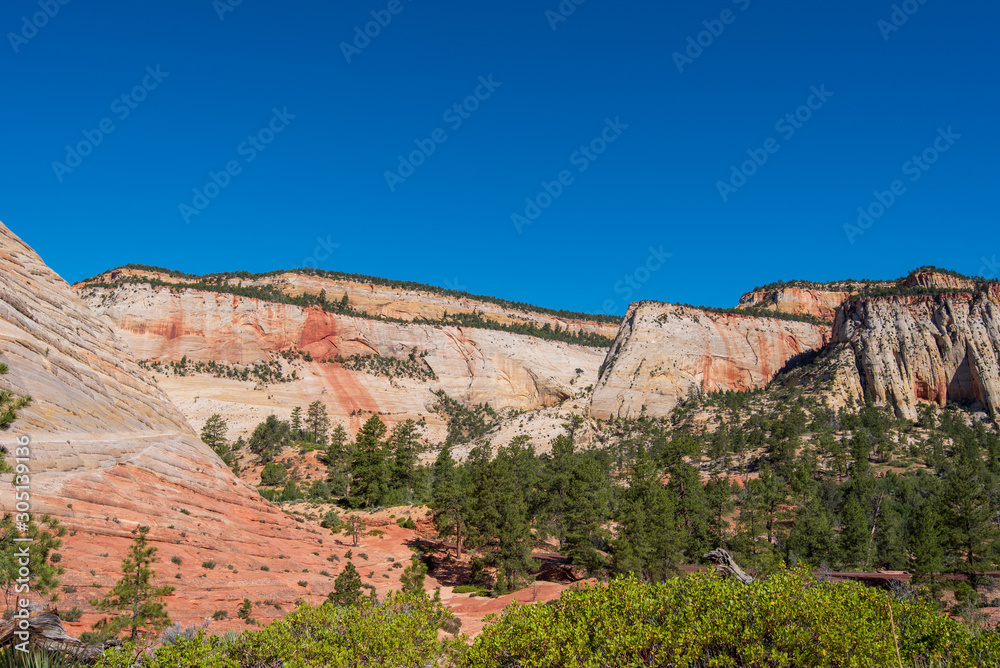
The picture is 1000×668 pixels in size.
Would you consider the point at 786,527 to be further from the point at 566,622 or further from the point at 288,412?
the point at 288,412

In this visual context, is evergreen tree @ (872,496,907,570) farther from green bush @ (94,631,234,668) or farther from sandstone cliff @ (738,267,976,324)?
sandstone cliff @ (738,267,976,324)

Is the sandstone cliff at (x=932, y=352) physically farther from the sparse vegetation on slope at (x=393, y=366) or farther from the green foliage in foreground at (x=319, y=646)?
the green foliage in foreground at (x=319, y=646)

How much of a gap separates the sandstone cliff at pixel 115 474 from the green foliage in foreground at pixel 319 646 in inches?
382

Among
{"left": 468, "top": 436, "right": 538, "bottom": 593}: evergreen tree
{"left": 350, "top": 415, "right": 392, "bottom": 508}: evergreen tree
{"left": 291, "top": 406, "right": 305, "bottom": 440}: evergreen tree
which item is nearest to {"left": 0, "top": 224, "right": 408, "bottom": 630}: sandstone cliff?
{"left": 468, "top": 436, "right": 538, "bottom": 593}: evergreen tree

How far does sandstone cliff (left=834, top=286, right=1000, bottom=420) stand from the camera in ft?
217

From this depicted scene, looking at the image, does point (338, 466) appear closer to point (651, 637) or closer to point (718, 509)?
point (718, 509)

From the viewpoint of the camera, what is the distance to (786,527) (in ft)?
139

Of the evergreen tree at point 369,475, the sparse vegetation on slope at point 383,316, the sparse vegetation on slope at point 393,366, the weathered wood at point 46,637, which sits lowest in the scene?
the weathered wood at point 46,637

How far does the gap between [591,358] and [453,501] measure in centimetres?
7750

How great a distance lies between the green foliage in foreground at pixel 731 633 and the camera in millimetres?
8492

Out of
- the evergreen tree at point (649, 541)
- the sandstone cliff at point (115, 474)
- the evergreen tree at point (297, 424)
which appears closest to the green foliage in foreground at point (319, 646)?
the sandstone cliff at point (115, 474)

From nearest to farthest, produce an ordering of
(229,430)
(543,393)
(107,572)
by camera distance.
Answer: (107,572) < (229,430) < (543,393)

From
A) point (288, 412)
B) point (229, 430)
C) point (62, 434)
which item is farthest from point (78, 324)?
Answer: point (288, 412)

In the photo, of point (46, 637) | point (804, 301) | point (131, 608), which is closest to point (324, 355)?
point (131, 608)
